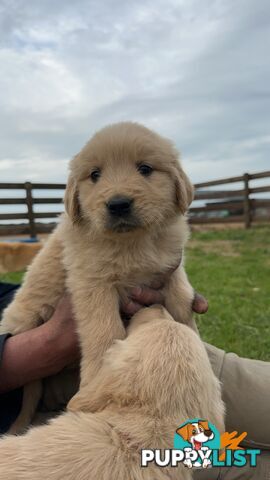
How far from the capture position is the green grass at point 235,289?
13.3ft

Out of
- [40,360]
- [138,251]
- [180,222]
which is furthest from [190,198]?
[40,360]

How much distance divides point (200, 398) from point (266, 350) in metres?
2.66

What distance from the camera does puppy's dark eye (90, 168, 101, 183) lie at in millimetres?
2133

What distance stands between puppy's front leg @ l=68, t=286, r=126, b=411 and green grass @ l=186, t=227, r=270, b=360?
2113 millimetres

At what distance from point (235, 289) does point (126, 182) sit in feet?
14.2

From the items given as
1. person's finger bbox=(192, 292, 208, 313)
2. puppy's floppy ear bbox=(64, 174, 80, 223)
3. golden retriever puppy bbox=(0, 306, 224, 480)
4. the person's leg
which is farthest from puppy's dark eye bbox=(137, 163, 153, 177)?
the person's leg

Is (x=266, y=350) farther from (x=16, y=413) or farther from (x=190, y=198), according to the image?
(x=16, y=413)

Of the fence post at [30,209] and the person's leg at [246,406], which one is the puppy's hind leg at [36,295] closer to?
the person's leg at [246,406]

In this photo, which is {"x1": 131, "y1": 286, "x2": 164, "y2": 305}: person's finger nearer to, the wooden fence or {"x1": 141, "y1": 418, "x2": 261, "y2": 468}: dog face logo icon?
{"x1": 141, "y1": 418, "x2": 261, "y2": 468}: dog face logo icon

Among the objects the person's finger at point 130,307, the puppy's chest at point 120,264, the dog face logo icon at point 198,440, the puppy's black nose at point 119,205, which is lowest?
the dog face logo icon at point 198,440

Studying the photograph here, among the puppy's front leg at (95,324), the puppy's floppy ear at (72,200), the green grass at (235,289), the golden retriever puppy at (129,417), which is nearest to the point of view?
the golden retriever puppy at (129,417)

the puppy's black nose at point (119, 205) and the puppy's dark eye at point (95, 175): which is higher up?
the puppy's dark eye at point (95, 175)

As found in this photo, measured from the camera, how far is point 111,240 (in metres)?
2.12

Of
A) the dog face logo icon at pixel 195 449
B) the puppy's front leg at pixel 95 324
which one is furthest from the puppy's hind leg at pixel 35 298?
the dog face logo icon at pixel 195 449
